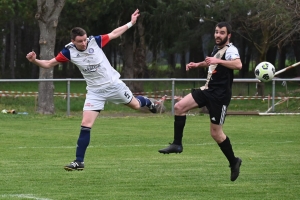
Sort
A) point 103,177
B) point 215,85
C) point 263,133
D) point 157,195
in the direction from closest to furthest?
point 157,195 < point 215,85 < point 103,177 < point 263,133

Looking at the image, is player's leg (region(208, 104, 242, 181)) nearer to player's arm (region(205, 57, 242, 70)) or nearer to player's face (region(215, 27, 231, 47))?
player's arm (region(205, 57, 242, 70))

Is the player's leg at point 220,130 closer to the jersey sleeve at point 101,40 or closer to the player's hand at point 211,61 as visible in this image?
the player's hand at point 211,61

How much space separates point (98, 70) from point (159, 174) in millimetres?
1926

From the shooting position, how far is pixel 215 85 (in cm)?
1042

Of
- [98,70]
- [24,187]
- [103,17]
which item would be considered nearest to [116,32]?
[98,70]

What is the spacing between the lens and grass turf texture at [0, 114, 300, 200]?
9.92 meters

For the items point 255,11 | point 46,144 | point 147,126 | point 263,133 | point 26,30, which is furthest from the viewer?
point 26,30

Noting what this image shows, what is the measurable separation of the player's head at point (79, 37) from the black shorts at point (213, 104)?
178cm

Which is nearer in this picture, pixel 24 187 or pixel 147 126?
pixel 24 187

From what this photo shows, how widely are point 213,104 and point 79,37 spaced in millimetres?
2165

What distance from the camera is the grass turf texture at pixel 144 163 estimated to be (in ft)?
32.6

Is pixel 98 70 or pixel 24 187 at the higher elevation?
pixel 98 70

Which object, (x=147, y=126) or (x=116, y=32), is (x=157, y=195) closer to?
(x=116, y=32)

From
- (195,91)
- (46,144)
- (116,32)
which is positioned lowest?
(46,144)
